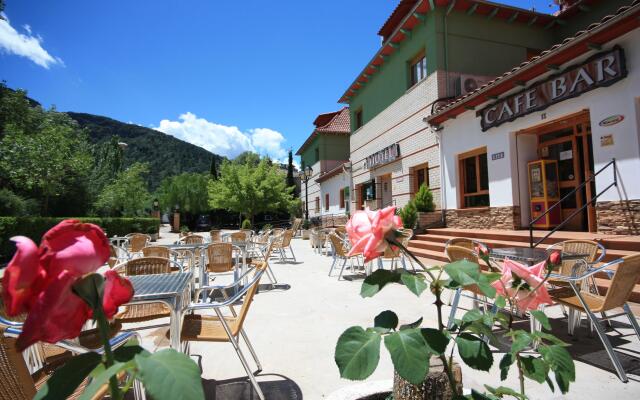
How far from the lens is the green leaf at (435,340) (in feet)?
2.64

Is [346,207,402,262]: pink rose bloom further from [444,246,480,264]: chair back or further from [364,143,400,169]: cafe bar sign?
[364,143,400,169]: cafe bar sign

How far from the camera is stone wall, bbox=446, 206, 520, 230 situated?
8.41m

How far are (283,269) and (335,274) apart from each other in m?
1.60

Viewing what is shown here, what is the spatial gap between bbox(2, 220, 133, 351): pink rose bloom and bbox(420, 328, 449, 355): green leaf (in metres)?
0.71

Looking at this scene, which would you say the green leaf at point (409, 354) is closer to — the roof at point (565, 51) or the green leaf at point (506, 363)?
the green leaf at point (506, 363)

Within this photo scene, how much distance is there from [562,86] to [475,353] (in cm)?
797

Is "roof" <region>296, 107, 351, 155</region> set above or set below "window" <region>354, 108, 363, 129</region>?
above

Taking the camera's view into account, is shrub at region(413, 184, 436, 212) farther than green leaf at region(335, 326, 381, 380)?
Yes

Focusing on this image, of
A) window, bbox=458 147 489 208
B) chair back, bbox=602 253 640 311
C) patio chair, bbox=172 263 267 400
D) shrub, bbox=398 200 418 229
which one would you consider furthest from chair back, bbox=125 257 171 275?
window, bbox=458 147 489 208

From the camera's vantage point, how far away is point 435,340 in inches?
32.6

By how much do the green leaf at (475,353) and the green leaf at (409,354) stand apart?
0.16m

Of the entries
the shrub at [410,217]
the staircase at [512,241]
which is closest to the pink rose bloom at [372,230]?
the staircase at [512,241]

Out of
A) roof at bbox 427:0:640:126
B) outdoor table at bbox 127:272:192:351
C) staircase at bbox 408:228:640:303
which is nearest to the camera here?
outdoor table at bbox 127:272:192:351

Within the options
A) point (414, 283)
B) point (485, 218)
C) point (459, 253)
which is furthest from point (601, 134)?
point (414, 283)
